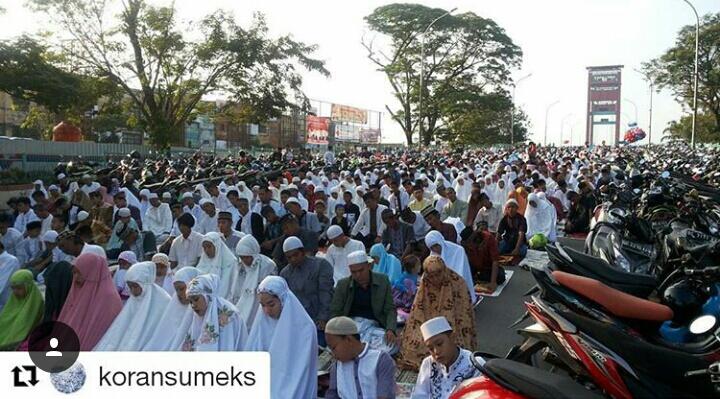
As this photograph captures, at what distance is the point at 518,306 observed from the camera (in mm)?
6676

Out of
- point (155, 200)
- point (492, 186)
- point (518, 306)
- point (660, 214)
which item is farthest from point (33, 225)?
point (492, 186)

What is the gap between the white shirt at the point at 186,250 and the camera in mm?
6918

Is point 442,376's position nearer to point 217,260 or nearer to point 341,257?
point 217,260

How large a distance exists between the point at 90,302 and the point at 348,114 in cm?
5421

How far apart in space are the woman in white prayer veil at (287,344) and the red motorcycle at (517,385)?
1718 mm

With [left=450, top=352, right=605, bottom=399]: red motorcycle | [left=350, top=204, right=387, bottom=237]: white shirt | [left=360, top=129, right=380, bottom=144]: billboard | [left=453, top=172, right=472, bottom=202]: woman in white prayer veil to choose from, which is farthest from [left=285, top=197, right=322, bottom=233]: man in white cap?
[left=360, top=129, right=380, bottom=144]: billboard

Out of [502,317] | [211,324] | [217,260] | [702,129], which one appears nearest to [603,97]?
[702,129]

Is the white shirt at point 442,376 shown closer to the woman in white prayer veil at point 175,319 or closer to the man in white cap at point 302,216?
the woman in white prayer veil at point 175,319

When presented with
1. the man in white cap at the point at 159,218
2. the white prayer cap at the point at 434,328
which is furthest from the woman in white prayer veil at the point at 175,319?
the man in white cap at the point at 159,218

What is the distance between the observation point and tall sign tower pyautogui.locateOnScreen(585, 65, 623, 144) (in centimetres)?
7325

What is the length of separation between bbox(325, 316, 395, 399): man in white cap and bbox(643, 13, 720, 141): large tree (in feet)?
121

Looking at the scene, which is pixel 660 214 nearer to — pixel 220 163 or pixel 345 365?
pixel 345 365

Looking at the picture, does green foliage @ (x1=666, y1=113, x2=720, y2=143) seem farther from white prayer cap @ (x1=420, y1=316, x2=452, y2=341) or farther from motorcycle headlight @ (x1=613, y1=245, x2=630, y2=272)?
white prayer cap @ (x1=420, y1=316, x2=452, y2=341)

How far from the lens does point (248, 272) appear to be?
18.7 ft
